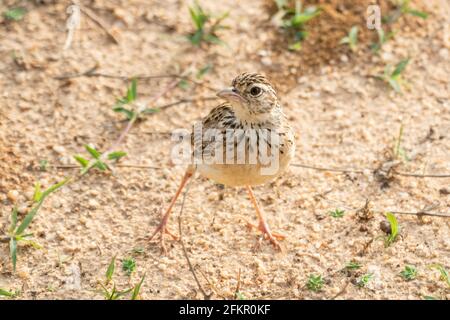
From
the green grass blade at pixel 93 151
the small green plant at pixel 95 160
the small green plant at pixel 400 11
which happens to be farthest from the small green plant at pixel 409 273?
Result: the small green plant at pixel 400 11

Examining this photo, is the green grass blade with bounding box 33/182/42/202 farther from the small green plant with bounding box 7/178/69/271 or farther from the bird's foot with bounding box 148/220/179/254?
the bird's foot with bounding box 148/220/179/254

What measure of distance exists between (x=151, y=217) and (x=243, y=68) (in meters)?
2.31

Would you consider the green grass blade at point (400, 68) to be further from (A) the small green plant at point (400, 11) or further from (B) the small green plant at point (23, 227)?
(B) the small green plant at point (23, 227)

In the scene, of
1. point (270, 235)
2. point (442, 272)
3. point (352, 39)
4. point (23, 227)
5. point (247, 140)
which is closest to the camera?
point (442, 272)

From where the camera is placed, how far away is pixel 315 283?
5.61 meters

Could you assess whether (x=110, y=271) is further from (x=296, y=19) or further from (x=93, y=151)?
(x=296, y=19)

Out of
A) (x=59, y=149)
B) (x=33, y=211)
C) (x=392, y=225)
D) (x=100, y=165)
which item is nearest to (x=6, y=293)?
A: (x=33, y=211)

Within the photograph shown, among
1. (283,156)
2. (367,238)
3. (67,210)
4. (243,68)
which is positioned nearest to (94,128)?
(67,210)

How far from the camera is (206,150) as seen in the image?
5.78 meters

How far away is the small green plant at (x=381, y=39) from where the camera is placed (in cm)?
800

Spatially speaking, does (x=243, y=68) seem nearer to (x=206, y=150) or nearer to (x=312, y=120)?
(x=312, y=120)

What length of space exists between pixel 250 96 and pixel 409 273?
1.87 metres

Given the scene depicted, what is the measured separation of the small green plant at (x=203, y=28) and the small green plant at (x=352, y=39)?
134cm

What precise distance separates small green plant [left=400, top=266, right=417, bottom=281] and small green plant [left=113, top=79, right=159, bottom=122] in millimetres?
3030
